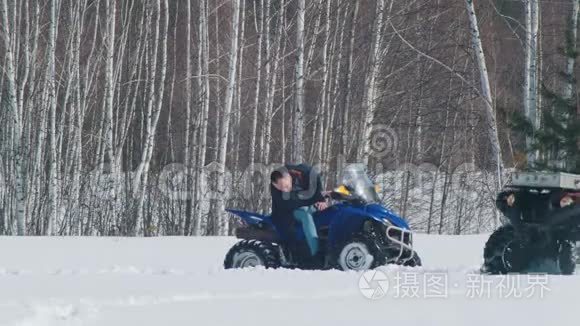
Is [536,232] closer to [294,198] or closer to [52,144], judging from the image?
[294,198]

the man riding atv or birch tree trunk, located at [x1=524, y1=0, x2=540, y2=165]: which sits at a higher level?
birch tree trunk, located at [x1=524, y1=0, x2=540, y2=165]

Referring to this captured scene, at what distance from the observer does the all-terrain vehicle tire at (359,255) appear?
11.5m

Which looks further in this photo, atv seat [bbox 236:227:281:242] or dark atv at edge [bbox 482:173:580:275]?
atv seat [bbox 236:227:281:242]

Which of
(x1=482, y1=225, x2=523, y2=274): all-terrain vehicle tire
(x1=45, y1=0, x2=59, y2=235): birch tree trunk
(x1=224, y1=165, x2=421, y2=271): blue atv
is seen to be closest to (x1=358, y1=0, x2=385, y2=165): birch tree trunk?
(x1=45, y1=0, x2=59, y2=235): birch tree trunk

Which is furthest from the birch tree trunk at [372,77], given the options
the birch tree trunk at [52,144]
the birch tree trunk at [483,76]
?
the birch tree trunk at [52,144]

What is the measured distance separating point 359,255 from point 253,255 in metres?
1.12

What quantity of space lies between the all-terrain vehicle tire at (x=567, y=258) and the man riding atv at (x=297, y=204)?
95.7 inches

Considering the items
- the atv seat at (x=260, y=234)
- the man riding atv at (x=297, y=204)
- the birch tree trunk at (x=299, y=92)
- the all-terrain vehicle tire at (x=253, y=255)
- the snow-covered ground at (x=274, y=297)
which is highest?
the birch tree trunk at (x=299, y=92)

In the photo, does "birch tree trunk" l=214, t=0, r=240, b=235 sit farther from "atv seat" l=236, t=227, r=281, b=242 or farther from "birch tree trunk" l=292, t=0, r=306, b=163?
"atv seat" l=236, t=227, r=281, b=242

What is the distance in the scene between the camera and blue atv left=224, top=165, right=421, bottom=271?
37.9 ft

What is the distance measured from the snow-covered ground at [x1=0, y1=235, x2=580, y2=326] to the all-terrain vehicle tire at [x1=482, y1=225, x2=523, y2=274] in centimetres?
23

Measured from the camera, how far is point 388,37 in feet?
79.7

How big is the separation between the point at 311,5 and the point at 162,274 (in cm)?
1173

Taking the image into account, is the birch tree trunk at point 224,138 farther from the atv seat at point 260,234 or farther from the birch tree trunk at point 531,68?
the atv seat at point 260,234
